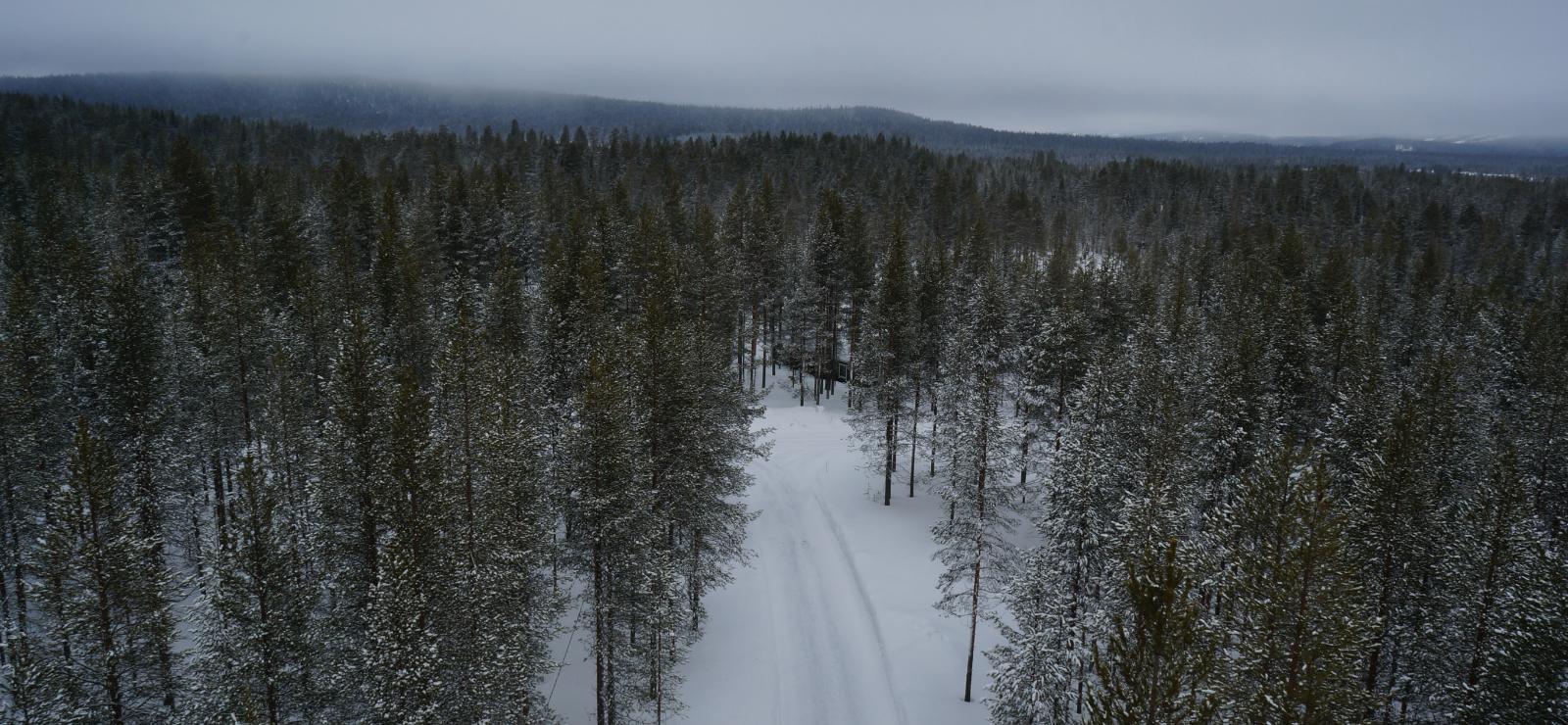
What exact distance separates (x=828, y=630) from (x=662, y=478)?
33.5 feet

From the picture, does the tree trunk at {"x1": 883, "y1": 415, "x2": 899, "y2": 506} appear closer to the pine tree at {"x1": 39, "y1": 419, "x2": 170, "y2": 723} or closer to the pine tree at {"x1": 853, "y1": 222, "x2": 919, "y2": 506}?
the pine tree at {"x1": 853, "y1": 222, "x2": 919, "y2": 506}

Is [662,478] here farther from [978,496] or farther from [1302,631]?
[1302,631]

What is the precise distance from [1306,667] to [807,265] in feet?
145

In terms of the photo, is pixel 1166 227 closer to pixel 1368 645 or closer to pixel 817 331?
pixel 817 331

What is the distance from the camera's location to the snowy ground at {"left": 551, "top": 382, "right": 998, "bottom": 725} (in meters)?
26.2

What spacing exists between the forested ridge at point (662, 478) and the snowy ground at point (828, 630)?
1202 millimetres

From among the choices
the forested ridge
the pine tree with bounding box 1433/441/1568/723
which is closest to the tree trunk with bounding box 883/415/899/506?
the forested ridge

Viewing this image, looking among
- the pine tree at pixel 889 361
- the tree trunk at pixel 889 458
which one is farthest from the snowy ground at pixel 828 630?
the pine tree at pixel 889 361

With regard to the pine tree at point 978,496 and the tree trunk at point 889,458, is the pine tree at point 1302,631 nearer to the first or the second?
the pine tree at point 978,496

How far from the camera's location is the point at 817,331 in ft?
179

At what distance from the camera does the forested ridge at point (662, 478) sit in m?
17.6

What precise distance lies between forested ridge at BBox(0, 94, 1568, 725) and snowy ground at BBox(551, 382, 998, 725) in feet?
3.95

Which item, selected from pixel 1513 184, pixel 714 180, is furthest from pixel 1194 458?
pixel 1513 184

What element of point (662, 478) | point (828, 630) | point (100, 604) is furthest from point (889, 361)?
point (100, 604)
